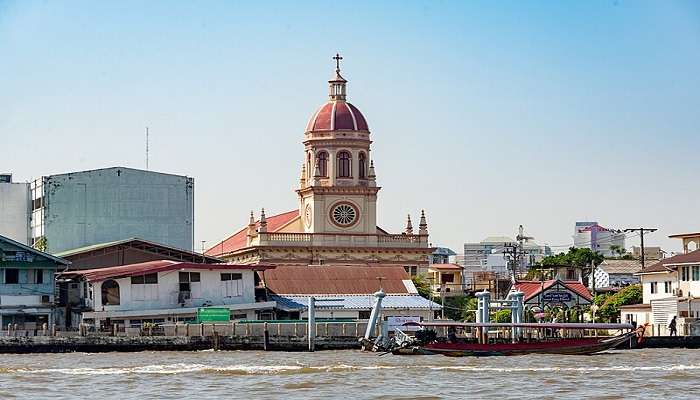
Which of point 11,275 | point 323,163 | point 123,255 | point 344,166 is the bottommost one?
point 11,275

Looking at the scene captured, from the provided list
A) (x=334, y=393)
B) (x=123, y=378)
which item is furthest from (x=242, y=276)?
(x=334, y=393)

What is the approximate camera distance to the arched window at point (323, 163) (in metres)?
135

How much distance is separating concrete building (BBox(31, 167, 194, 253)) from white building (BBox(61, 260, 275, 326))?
2130 centimetres

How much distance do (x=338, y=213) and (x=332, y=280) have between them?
35641 mm

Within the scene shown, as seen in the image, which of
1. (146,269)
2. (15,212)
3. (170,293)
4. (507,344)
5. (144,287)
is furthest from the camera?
(15,212)

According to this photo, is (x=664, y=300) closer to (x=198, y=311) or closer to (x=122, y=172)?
(x=198, y=311)

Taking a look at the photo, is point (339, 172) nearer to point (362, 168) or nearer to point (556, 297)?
point (362, 168)

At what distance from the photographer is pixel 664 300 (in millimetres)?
91875

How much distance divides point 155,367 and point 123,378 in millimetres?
4999

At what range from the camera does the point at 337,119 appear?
444 feet

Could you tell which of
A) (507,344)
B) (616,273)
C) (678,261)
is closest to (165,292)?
(507,344)

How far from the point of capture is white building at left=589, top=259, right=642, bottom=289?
134738 millimetres

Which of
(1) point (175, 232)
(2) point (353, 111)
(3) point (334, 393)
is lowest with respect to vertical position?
(3) point (334, 393)

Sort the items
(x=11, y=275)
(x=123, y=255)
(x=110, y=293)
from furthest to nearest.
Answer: (x=123, y=255)
(x=11, y=275)
(x=110, y=293)
